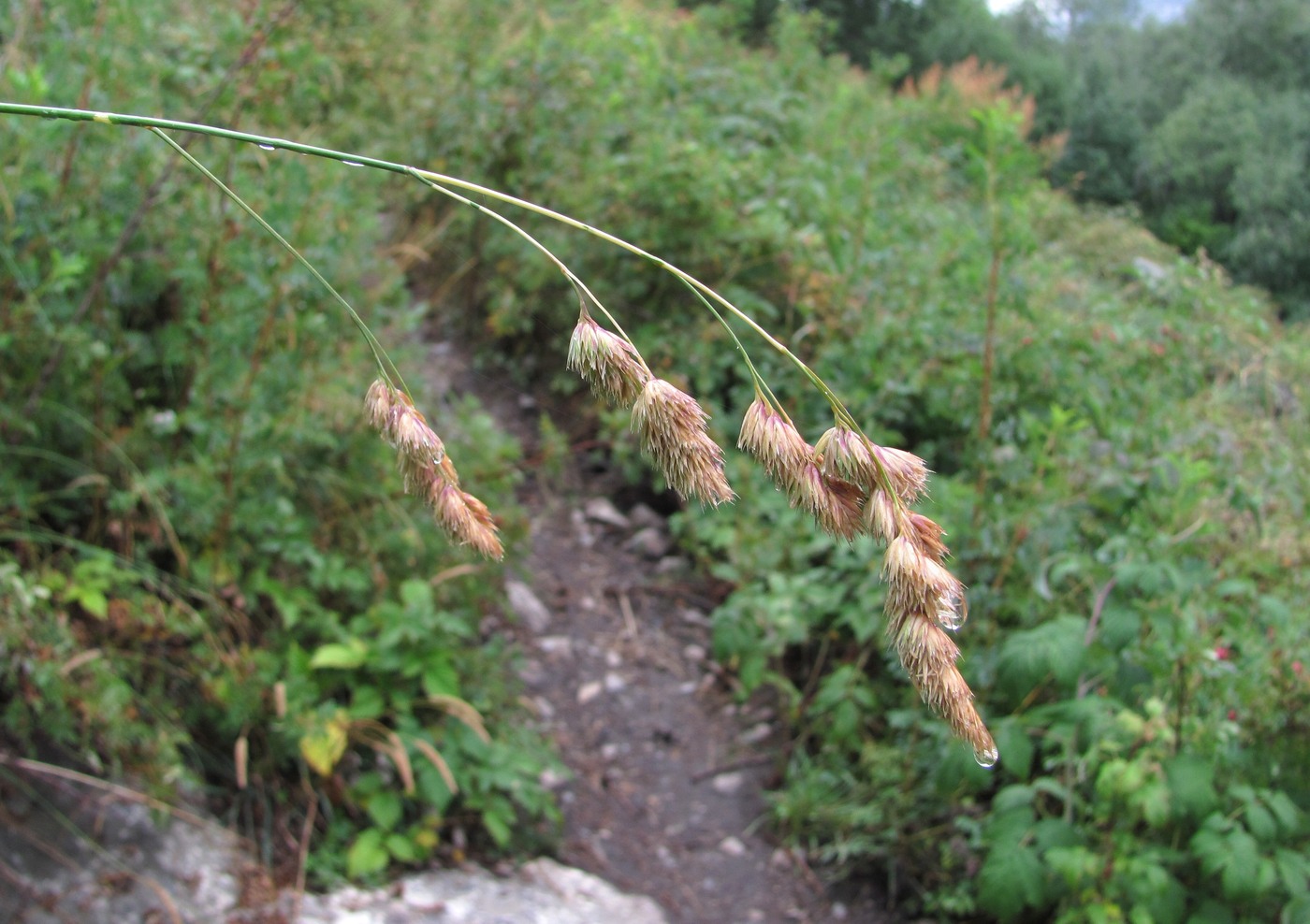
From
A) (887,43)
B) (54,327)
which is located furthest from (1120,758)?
(887,43)

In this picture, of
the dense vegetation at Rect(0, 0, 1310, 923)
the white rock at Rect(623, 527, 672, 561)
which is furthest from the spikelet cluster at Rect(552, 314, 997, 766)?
the white rock at Rect(623, 527, 672, 561)

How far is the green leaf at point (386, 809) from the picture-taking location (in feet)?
8.57

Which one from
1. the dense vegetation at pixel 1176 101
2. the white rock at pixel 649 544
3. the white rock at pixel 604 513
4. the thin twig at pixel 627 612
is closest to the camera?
the thin twig at pixel 627 612

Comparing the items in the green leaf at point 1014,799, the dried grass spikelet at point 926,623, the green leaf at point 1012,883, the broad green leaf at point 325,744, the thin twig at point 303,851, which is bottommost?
the thin twig at point 303,851

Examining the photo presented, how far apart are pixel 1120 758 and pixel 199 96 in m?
3.07

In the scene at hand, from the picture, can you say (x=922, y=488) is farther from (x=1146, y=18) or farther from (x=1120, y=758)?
(x=1146, y=18)

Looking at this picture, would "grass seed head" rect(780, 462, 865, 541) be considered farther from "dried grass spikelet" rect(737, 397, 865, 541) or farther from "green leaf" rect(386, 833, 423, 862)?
"green leaf" rect(386, 833, 423, 862)

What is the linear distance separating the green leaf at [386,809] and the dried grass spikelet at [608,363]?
2135 mm

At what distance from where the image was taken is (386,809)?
2.63 m

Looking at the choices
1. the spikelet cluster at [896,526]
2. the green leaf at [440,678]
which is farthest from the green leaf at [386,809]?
the spikelet cluster at [896,526]

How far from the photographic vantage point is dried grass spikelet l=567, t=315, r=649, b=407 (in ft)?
2.68

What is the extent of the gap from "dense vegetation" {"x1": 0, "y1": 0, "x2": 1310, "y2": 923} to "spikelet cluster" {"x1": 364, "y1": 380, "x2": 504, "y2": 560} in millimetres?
1765

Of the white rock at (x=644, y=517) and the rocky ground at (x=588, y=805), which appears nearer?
the rocky ground at (x=588, y=805)

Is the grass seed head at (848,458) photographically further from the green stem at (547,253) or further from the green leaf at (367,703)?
the green leaf at (367,703)
